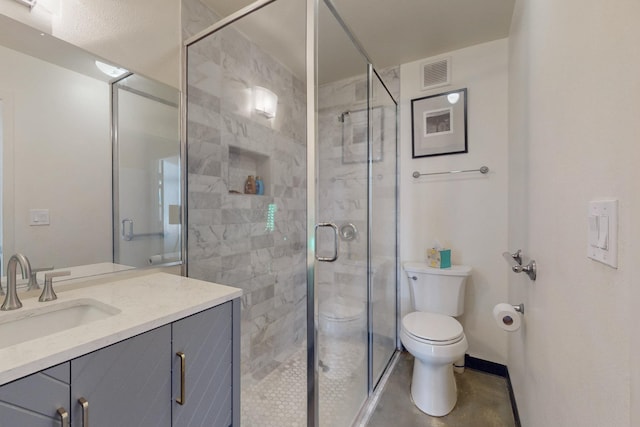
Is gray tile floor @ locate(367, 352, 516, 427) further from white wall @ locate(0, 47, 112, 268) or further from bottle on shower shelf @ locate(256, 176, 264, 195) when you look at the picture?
white wall @ locate(0, 47, 112, 268)

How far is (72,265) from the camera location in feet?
3.66

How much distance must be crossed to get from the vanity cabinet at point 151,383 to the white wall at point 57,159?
660 mm

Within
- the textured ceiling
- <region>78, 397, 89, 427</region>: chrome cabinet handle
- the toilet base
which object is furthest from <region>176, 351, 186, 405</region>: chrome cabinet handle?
the textured ceiling

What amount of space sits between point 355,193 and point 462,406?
1.48 meters

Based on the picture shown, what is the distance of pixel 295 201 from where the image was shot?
186 cm

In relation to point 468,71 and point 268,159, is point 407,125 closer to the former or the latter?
point 468,71

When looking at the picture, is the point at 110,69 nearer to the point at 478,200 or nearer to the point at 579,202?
the point at 579,202

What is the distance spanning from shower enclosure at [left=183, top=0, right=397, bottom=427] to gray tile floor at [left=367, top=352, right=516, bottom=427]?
124mm

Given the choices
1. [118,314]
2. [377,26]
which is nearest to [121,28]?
[118,314]

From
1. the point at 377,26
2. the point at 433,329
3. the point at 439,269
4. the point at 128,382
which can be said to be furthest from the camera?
the point at 439,269

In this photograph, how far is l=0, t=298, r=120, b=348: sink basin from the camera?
83 centimetres

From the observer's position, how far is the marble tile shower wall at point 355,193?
6.34 ft

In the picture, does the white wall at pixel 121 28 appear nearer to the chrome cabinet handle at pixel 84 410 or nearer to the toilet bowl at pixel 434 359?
the chrome cabinet handle at pixel 84 410

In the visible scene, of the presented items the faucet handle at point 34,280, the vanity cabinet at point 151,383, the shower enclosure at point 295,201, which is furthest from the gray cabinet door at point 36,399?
the shower enclosure at point 295,201
